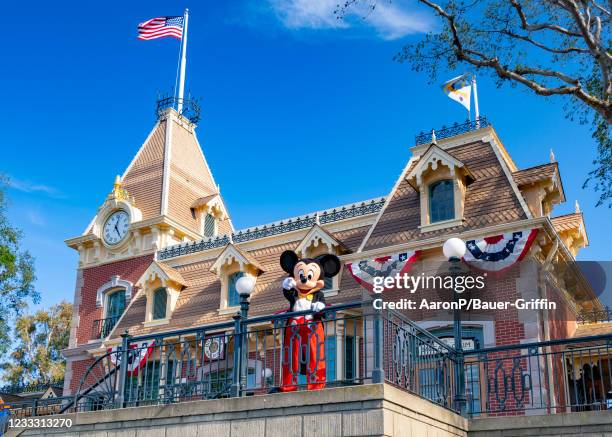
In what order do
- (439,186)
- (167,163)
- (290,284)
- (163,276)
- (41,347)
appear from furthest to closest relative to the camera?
1. (41,347)
2. (167,163)
3. (163,276)
4. (439,186)
5. (290,284)

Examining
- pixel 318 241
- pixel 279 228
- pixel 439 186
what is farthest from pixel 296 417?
pixel 279 228

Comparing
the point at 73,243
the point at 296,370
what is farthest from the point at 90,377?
the point at 296,370

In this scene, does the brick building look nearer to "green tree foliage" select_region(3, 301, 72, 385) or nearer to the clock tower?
the clock tower

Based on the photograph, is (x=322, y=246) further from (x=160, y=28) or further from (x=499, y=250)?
(x=160, y=28)

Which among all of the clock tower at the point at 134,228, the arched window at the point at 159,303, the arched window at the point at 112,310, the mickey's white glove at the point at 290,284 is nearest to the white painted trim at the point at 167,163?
the clock tower at the point at 134,228

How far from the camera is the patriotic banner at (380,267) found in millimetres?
16672

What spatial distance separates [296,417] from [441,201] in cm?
1069

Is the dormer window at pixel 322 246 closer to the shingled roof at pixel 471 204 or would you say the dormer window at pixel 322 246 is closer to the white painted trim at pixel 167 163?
the shingled roof at pixel 471 204

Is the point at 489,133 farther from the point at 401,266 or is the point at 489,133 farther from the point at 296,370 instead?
the point at 296,370

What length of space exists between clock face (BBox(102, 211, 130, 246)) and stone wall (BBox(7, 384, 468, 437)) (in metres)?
16.5

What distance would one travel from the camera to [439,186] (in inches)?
699

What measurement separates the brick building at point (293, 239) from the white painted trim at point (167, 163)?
0.18 ft

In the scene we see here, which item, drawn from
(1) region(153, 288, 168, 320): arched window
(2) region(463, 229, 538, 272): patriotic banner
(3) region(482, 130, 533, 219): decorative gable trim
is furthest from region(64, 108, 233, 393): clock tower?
(2) region(463, 229, 538, 272): patriotic banner

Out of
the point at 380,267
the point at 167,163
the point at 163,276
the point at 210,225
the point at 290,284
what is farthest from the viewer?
the point at 210,225
